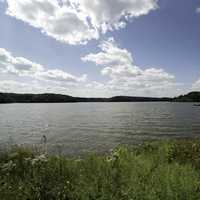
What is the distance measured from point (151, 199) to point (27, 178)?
364 centimetres

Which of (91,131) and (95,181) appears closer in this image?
(95,181)

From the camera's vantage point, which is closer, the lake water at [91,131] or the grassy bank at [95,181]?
the grassy bank at [95,181]

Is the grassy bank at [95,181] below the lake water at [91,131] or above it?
above

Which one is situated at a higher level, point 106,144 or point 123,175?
point 123,175

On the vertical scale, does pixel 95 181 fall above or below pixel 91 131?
above

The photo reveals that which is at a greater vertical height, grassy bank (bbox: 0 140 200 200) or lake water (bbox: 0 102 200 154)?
grassy bank (bbox: 0 140 200 200)

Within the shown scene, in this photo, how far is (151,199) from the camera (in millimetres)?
5125

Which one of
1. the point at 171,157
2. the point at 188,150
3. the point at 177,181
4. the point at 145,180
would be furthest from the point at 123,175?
the point at 188,150

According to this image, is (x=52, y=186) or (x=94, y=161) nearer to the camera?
(x=52, y=186)

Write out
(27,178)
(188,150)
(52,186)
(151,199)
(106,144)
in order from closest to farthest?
(151,199)
(52,186)
(27,178)
(188,150)
(106,144)

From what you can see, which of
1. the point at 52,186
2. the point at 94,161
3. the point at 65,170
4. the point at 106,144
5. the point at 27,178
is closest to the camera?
the point at 52,186

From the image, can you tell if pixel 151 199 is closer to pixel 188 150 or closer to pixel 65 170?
pixel 65 170

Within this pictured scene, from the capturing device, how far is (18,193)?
5535mm

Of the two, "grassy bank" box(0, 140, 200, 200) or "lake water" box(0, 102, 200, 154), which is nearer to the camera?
"grassy bank" box(0, 140, 200, 200)
